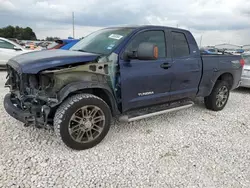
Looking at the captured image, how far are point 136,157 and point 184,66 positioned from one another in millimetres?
2019

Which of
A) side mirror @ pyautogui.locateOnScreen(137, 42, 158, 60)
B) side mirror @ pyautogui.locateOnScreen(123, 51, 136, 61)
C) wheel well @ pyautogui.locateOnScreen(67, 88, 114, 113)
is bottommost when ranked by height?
wheel well @ pyautogui.locateOnScreen(67, 88, 114, 113)

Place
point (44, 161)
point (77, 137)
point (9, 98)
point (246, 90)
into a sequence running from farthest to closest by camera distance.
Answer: point (246, 90) → point (9, 98) → point (77, 137) → point (44, 161)

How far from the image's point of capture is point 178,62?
4086mm

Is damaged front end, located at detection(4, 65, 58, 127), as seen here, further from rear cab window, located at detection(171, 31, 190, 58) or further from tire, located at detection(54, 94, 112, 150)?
rear cab window, located at detection(171, 31, 190, 58)

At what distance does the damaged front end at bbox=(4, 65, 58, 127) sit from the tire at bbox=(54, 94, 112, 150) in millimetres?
171

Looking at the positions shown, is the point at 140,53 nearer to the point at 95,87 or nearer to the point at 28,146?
the point at 95,87

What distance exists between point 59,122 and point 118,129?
1.34m

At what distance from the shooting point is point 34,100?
9.98 feet

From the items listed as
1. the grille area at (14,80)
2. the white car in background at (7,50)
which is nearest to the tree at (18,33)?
the white car in background at (7,50)

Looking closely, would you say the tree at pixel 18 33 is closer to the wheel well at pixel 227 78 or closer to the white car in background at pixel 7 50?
the white car in background at pixel 7 50

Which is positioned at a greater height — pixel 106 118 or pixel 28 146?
pixel 106 118

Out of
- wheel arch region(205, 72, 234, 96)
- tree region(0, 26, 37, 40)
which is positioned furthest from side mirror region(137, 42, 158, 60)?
tree region(0, 26, 37, 40)

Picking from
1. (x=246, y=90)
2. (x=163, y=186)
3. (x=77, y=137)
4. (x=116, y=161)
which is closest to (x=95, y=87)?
(x=77, y=137)

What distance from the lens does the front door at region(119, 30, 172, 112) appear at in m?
3.46
